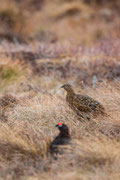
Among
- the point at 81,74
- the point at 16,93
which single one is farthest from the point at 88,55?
the point at 16,93

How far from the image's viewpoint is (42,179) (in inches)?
127

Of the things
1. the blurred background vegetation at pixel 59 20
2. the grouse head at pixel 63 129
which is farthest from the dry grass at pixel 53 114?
the blurred background vegetation at pixel 59 20

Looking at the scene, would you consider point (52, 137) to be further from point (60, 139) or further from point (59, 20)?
point (59, 20)

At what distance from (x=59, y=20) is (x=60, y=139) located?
1314 centimetres

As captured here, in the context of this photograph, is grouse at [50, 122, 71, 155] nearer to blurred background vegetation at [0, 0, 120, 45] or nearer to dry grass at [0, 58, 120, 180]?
dry grass at [0, 58, 120, 180]

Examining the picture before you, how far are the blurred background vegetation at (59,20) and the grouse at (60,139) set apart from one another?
7923mm

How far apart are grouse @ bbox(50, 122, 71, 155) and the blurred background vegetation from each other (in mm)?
7923

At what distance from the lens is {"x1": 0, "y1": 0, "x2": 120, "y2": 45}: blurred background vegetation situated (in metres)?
13.2

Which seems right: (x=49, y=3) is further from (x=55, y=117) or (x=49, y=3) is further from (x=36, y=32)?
(x=55, y=117)

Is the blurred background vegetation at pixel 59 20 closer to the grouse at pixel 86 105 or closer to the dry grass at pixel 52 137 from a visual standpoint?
the dry grass at pixel 52 137

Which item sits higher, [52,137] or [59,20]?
[59,20]

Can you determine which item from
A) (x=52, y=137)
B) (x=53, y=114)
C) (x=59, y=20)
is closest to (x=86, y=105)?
(x=53, y=114)

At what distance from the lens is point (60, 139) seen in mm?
3688

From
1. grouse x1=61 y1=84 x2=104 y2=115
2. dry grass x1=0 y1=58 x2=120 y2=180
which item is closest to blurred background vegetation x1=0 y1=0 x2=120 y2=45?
dry grass x1=0 y1=58 x2=120 y2=180
